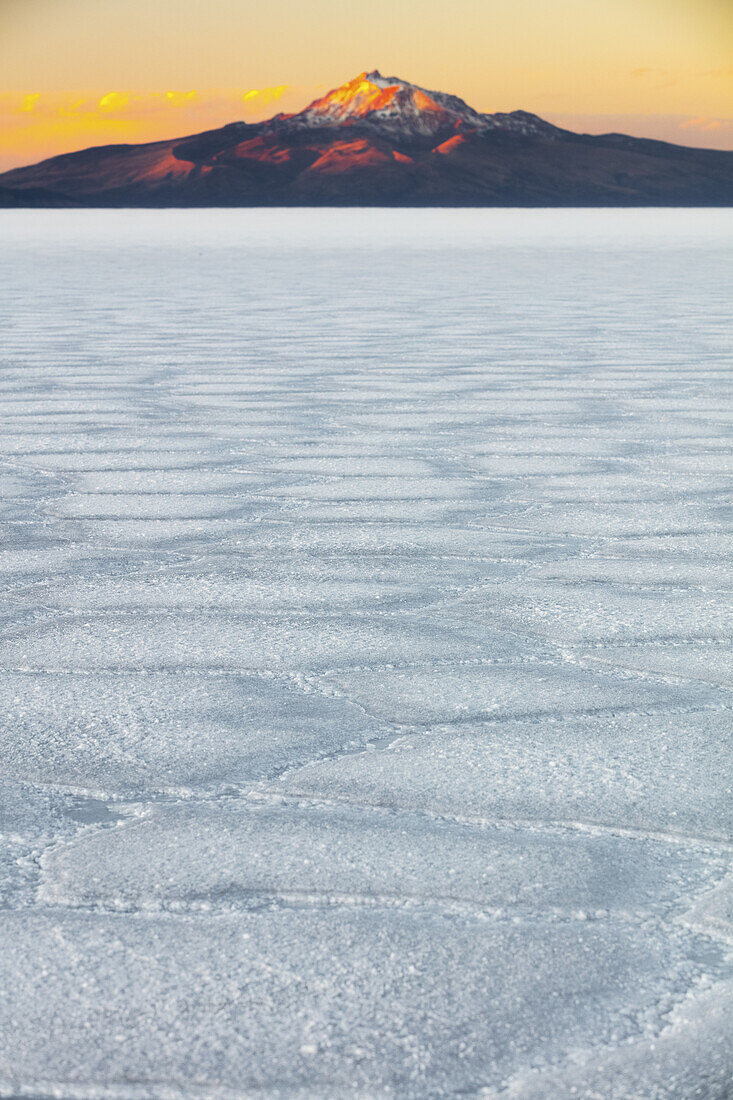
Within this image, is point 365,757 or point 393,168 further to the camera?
point 393,168

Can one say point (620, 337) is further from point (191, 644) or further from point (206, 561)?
point (191, 644)

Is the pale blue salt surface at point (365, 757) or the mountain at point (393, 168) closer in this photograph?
the pale blue salt surface at point (365, 757)

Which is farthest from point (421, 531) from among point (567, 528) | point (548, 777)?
point (548, 777)

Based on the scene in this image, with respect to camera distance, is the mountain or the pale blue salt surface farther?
the mountain
